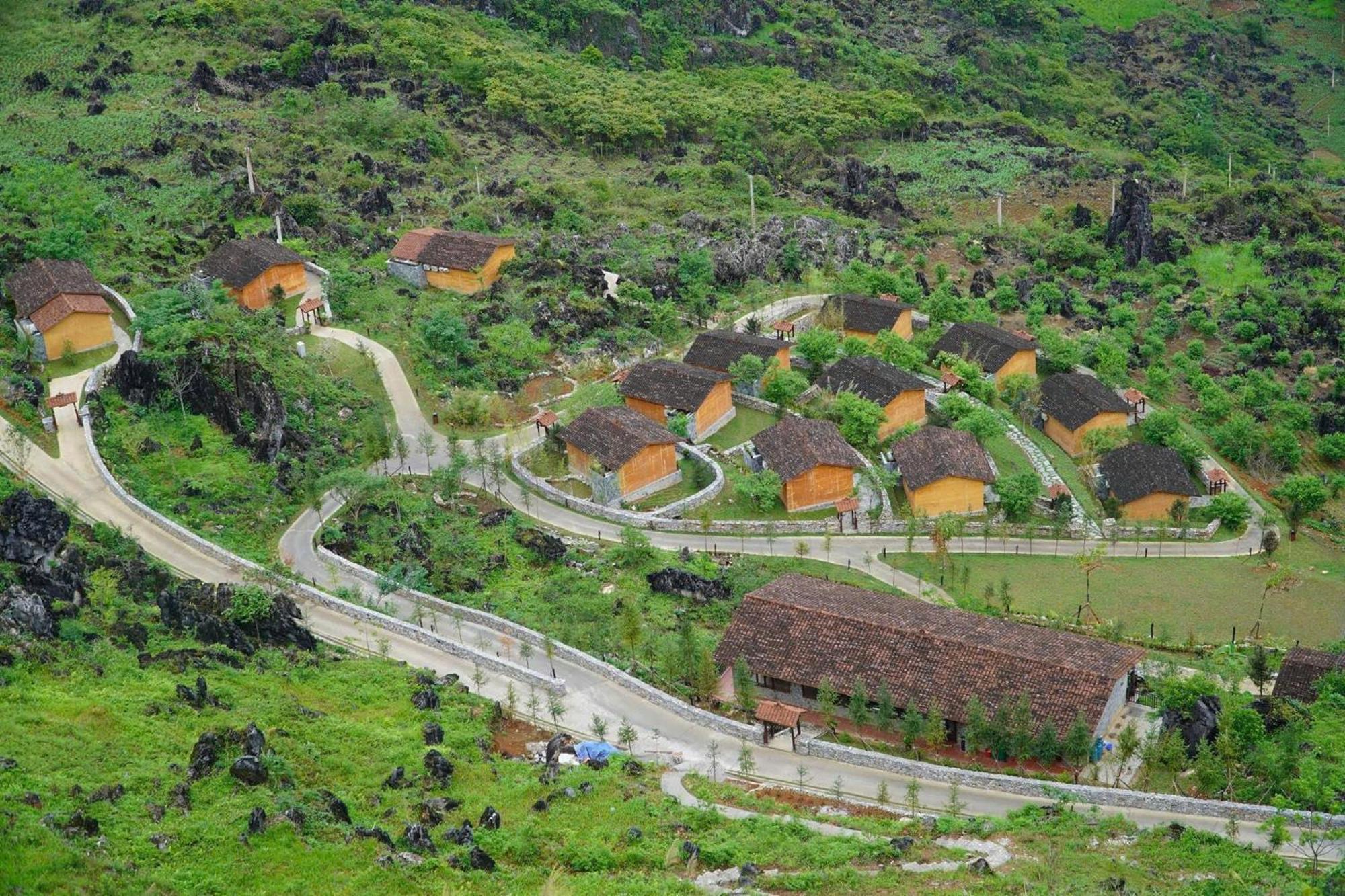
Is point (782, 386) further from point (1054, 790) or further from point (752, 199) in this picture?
point (1054, 790)

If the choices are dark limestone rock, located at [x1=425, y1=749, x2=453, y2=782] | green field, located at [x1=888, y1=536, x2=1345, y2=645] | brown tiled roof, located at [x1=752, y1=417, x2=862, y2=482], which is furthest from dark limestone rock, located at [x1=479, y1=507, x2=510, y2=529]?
dark limestone rock, located at [x1=425, y1=749, x2=453, y2=782]

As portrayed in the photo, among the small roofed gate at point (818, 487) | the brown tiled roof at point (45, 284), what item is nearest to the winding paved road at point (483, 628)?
the small roofed gate at point (818, 487)

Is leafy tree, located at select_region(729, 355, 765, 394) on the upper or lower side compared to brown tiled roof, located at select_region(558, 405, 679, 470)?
lower

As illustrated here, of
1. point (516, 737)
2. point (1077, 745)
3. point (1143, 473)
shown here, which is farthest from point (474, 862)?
point (1143, 473)

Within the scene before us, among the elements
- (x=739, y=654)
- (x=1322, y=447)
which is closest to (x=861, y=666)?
(x=739, y=654)

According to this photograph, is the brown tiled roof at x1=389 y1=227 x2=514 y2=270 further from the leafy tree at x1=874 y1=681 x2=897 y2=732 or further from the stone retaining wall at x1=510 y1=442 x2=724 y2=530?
the leafy tree at x1=874 y1=681 x2=897 y2=732

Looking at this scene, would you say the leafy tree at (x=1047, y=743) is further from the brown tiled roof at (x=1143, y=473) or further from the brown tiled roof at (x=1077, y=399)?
the brown tiled roof at (x=1077, y=399)
